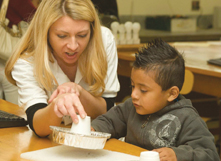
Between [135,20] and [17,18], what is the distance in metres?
2.79

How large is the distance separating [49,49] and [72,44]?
0.74 ft

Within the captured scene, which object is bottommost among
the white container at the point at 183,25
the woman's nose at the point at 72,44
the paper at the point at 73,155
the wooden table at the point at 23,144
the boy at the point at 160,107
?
the white container at the point at 183,25

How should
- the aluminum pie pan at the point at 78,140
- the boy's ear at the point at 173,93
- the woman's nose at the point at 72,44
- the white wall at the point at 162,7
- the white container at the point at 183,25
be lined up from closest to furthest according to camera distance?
the aluminum pie pan at the point at 78,140, the boy's ear at the point at 173,93, the woman's nose at the point at 72,44, the white wall at the point at 162,7, the white container at the point at 183,25

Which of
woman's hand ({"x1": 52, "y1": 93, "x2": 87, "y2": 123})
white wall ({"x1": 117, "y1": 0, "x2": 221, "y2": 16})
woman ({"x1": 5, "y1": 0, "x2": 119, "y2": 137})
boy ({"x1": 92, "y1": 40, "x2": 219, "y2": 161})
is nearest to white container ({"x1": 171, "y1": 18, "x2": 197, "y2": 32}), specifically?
white wall ({"x1": 117, "y1": 0, "x2": 221, "y2": 16})

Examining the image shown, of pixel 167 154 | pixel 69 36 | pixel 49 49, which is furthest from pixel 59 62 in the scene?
pixel 167 154

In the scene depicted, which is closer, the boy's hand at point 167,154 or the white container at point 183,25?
the boy's hand at point 167,154

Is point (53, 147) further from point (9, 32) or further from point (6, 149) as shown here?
point (9, 32)

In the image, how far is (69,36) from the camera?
155cm

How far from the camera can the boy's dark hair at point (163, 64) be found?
134 centimetres

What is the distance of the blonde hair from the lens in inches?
61.9

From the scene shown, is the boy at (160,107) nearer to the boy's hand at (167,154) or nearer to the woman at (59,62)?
the boy's hand at (167,154)

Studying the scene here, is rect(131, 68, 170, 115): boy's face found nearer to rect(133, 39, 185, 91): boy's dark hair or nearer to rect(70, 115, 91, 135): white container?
rect(133, 39, 185, 91): boy's dark hair

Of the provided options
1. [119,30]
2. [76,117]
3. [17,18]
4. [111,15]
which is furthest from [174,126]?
[111,15]

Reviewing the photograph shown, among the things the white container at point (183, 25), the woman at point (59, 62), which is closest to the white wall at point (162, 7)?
the white container at point (183, 25)
